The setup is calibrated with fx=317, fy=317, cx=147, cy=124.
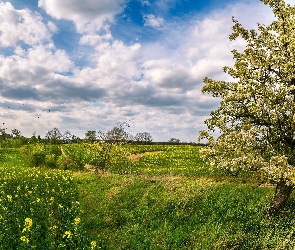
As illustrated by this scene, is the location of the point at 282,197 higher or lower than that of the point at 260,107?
lower

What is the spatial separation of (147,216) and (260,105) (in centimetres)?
979

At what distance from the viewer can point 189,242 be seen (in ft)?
53.7

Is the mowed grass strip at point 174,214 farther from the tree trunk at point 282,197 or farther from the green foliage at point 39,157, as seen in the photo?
the green foliage at point 39,157

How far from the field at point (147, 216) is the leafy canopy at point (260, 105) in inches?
90.3

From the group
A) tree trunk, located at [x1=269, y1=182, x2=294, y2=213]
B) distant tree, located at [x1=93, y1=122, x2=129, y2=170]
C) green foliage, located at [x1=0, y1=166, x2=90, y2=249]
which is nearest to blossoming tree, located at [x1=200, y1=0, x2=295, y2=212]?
tree trunk, located at [x1=269, y1=182, x2=294, y2=213]

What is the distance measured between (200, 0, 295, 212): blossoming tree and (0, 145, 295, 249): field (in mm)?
2184

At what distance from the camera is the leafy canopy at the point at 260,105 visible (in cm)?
1579

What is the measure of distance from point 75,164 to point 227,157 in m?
29.8

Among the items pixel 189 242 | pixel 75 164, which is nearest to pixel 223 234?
pixel 189 242

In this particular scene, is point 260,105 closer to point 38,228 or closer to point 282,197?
point 282,197

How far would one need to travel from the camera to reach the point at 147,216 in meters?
20.1

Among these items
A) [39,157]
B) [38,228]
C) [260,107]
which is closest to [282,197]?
[260,107]

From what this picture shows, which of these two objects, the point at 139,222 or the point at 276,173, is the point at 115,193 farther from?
the point at 276,173

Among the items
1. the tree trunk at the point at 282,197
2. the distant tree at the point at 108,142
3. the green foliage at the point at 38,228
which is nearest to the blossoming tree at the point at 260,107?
the tree trunk at the point at 282,197
